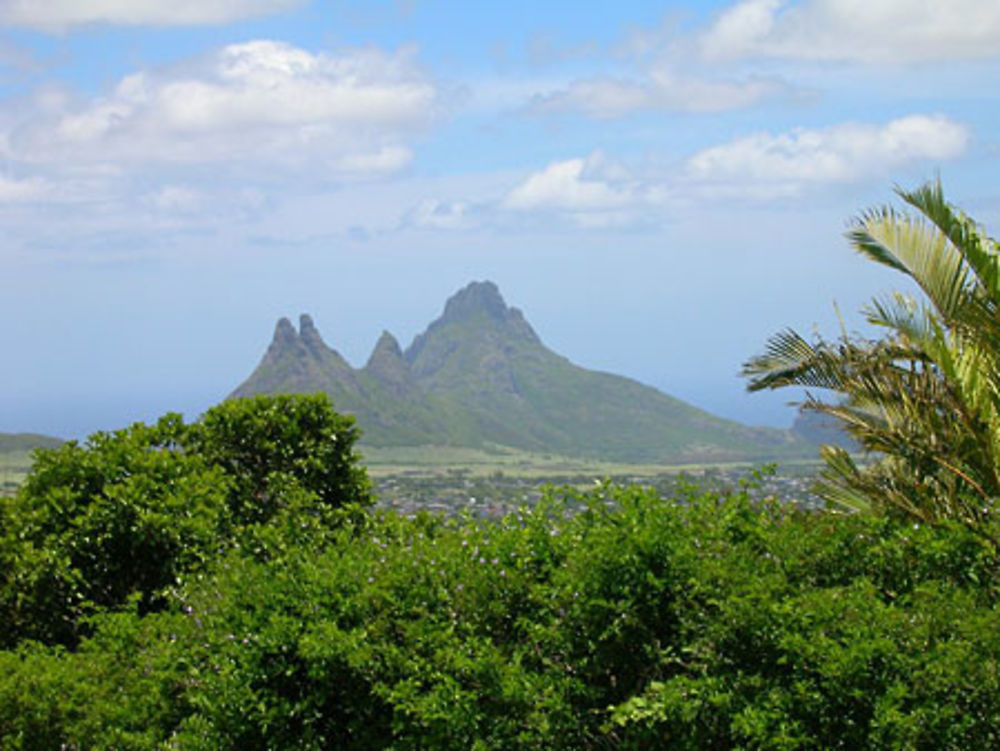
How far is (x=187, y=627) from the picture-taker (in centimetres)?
937

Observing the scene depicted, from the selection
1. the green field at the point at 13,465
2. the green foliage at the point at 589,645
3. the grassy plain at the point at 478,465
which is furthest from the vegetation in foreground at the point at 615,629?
the grassy plain at the point at 478,465

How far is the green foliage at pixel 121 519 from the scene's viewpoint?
12.7m

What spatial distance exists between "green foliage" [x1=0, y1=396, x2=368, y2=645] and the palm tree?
4.83 m

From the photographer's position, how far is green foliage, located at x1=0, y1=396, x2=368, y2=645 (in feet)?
41.8

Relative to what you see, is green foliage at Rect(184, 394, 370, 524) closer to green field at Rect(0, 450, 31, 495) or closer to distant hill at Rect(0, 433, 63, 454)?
green field at Rect(0, 450, 31, 495)

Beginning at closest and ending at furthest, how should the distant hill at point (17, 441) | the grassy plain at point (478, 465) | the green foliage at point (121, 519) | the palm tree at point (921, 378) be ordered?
the palm tree at point (921, 378)
the green foliage at point (121, 519)
the distant hill at point (17, 441)
the grassy plain at point (478, 465)

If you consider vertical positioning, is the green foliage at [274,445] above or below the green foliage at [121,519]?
above

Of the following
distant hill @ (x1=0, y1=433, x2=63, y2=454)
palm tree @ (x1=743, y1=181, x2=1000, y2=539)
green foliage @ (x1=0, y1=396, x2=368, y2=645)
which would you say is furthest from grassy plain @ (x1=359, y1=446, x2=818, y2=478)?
palm tree @ (x1=743, y1=181, x2=1000, y2=539)

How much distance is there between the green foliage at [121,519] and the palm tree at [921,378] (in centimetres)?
483

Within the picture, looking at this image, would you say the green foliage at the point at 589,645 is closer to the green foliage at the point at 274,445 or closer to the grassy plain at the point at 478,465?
the green foliage at the point at 274,445

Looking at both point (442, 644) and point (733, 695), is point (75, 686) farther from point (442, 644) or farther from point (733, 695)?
point (733, 695)

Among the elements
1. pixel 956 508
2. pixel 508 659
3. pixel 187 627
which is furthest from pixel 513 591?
pixel 956 508

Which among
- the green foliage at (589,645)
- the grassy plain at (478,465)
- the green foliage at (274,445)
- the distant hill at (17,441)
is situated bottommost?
the grassy plain at (478,465)

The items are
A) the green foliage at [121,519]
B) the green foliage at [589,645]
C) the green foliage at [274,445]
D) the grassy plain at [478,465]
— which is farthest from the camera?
the grassy plain at [478,465]
